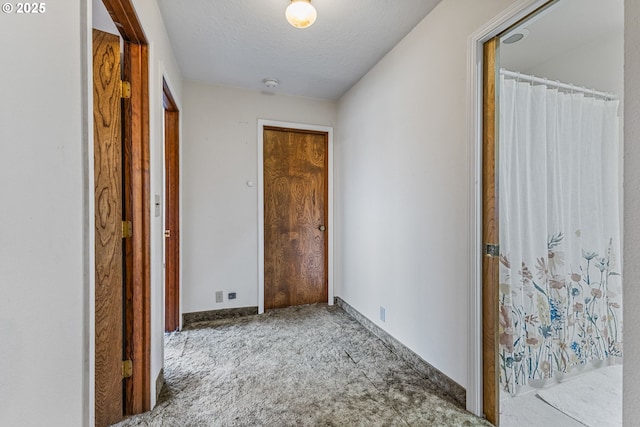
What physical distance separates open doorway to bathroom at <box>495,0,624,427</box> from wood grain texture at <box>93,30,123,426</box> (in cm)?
225

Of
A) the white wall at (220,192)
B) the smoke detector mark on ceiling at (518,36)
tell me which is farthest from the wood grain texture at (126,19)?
the smoke detector mark on ceiling at (518,36)

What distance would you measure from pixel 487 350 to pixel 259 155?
2.65m

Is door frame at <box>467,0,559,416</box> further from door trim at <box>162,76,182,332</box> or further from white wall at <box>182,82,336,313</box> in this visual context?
door trim at <box>162,76,182,332</box>

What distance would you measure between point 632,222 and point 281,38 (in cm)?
229

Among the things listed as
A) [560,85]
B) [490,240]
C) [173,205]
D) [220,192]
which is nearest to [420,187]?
[490,240]

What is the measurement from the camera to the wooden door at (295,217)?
127 inches

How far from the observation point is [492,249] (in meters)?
1.55

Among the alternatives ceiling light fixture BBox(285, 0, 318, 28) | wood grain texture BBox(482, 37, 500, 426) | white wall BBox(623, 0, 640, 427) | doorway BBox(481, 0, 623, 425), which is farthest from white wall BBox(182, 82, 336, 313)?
white wall BBox(623, 0, 640, 427)

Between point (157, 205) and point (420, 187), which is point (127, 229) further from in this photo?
point (420, 187)

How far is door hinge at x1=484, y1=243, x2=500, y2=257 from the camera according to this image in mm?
1536

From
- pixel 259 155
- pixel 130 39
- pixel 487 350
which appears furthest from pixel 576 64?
pixel 130 39

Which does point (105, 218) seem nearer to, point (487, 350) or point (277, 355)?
point (277, 355)

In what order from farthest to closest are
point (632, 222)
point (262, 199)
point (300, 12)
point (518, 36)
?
point (262, 199)
point (518, 36)
point (300, 12)
point (632, 222)

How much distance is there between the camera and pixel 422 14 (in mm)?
1919
